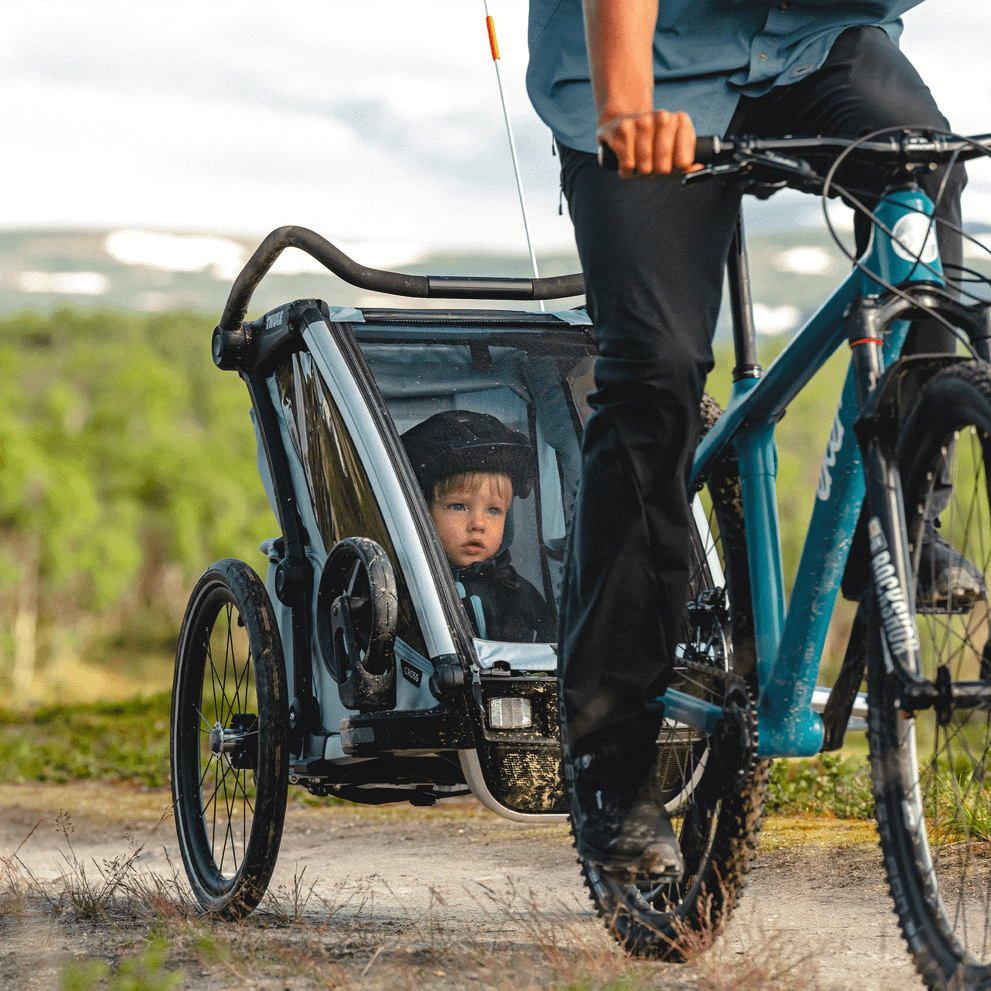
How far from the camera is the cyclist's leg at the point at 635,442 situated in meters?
2.10

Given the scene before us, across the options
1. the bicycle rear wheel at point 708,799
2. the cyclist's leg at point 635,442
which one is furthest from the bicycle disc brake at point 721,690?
the cyclist's leg at point 635,442

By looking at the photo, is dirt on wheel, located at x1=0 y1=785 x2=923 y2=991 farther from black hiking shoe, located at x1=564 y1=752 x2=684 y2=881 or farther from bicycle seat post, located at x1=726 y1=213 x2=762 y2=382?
bicycle seat post, located at x1=726 y1=213 x2=762 y2=382

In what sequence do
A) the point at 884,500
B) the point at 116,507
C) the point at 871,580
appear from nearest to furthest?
the point at 884,500, the point at 871,580, the point at 116,507

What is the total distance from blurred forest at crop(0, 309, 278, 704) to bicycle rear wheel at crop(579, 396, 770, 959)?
2760 centimetres

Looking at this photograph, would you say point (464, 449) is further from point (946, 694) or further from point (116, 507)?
point (116, 507)

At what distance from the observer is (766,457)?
2328 millimetres

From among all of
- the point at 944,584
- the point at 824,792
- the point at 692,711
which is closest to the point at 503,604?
the point at 692,711

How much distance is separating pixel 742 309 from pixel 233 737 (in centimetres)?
170

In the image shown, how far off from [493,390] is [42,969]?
5.83 ft

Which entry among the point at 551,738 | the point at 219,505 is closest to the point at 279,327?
the point at 551,738

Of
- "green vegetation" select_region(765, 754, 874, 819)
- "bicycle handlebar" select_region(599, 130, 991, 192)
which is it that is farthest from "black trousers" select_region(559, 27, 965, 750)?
"green vegetation" select_region(765, 754, 874, 819)

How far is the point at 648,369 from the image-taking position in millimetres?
2086

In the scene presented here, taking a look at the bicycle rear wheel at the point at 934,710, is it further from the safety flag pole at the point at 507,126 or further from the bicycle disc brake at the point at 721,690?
the safety flag pole at the point at 507,126

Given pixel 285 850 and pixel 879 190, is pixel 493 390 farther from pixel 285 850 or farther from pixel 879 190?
pixel 285 850
